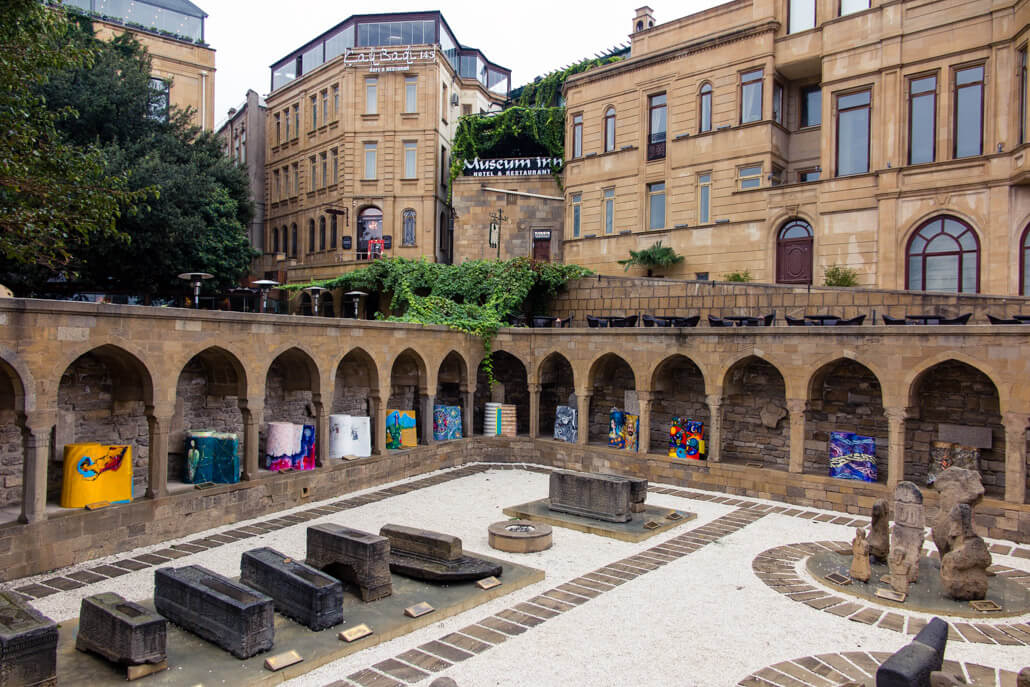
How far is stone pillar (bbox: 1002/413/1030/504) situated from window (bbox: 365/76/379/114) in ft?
97.8

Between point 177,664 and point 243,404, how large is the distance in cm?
721

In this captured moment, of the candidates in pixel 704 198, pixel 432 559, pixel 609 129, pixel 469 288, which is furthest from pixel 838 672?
pixel 609 129

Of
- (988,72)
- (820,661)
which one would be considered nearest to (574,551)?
(820,661)

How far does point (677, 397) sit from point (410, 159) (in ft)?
69.0

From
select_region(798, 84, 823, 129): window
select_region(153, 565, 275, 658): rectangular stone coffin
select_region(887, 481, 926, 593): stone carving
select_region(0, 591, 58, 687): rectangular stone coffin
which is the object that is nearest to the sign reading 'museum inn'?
select_region(798, 84, 823, 129): window

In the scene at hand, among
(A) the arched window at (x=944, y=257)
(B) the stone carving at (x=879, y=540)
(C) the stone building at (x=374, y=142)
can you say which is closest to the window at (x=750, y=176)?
(A) the arched window at (x=944, y=257)

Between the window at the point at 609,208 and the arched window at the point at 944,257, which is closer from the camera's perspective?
the arched window at the point at 944,257

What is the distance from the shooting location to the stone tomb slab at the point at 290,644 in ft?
23.3

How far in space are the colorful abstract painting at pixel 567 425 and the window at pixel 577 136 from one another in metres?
13.5

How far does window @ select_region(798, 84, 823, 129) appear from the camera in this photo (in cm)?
2519

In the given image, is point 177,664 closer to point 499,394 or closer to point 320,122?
point 499,394

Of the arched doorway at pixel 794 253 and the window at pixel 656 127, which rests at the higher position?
the window at pixel 656 127

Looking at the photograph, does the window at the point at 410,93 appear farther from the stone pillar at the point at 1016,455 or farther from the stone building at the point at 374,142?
the stone pillar at the point at 1016,455

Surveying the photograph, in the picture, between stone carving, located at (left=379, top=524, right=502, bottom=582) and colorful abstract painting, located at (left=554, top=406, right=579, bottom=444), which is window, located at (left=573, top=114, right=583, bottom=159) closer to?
colorful abstract painting, located at (left=554, top=406, right=579, bottom=444)
